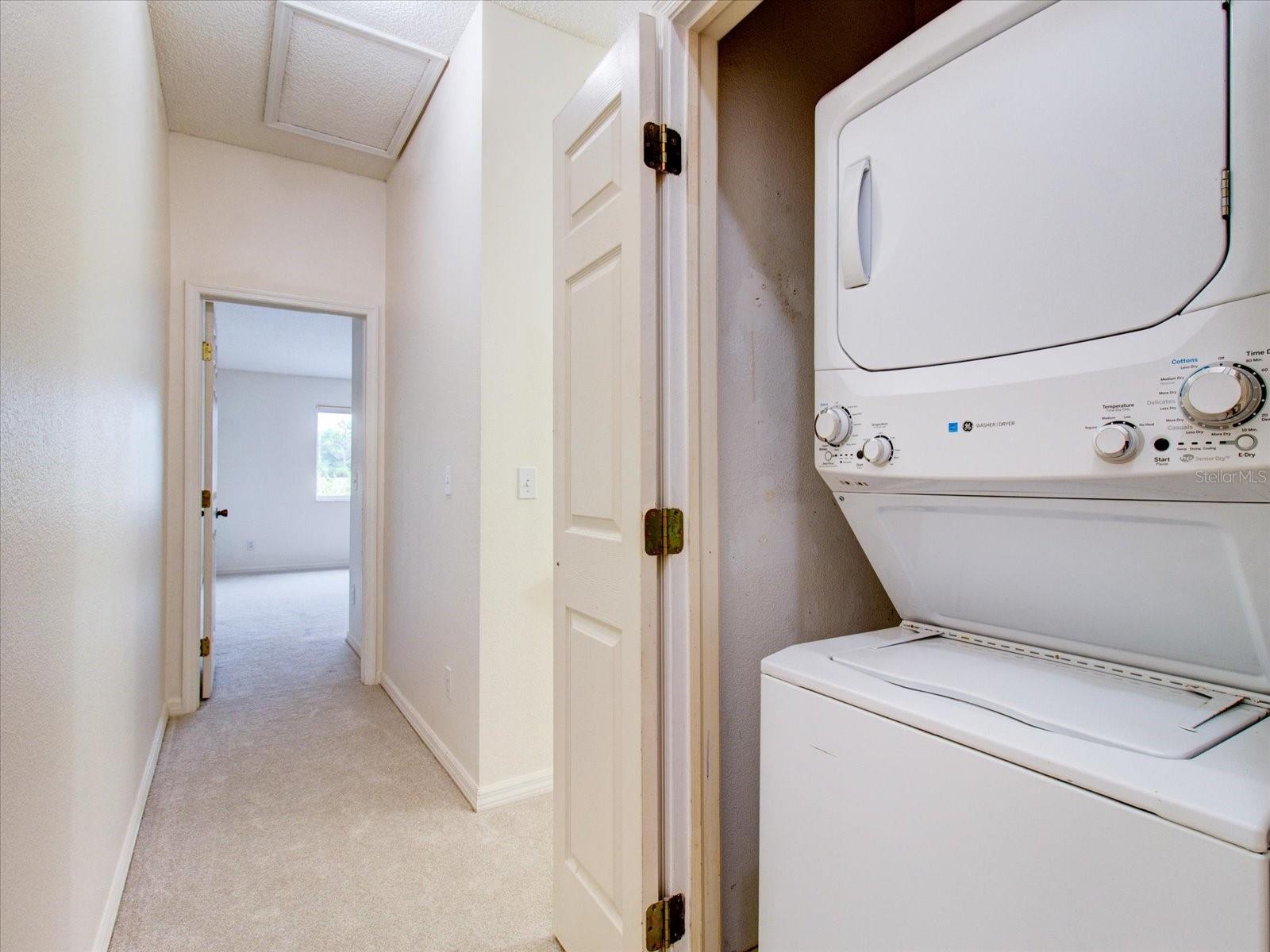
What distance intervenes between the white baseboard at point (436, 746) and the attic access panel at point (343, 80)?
260cm

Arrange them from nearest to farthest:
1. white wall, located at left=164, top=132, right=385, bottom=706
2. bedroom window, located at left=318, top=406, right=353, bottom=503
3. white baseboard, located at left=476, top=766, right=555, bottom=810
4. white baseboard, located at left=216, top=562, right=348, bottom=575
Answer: white baseboard, located at left=476, top=766, right=555, bottom=810 → white wall, located at left=164, top=132, right=385, bottom=706 → white baseboard, located at left=216, top=562, right=348, bottom=575 → bedroom window, located at left=318, top=406, right=353, bottom=503

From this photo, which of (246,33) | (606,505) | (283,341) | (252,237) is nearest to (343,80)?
(246,33)

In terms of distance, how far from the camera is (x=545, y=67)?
2334 millimetres

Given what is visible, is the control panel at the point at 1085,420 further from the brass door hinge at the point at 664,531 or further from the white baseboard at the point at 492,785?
the white baseboard at the point at 492,785

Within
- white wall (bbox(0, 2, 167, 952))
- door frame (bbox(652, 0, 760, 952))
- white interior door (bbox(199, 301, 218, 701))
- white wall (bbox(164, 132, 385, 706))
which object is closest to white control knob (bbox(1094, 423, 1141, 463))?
door frame (bbox(652, 0, 760, 952))

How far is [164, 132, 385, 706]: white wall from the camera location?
307cm

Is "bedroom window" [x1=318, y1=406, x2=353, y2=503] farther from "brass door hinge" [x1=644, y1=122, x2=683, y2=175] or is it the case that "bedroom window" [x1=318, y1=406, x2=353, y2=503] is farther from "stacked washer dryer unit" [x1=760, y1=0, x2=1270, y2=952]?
"stacked washer dryer unit" [x1=760, y1=0, x2=1270, y2=952]

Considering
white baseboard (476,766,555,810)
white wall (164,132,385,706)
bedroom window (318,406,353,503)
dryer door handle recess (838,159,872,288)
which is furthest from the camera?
bedroom window (318,406,353,503)

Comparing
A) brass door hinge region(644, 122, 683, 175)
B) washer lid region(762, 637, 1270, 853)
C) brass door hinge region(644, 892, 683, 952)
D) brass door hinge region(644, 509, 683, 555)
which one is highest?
brass door hinge region(644, 122, 683, 175)

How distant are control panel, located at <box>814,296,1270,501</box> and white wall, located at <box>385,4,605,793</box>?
1.35 meters

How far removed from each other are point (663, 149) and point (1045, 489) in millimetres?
885

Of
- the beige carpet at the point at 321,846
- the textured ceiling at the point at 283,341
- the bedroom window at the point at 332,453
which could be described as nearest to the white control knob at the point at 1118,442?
the beige carpet at the point at 321,846

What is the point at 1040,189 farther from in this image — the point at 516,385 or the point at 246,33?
the point at 246,33

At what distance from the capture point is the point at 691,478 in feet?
4.07
